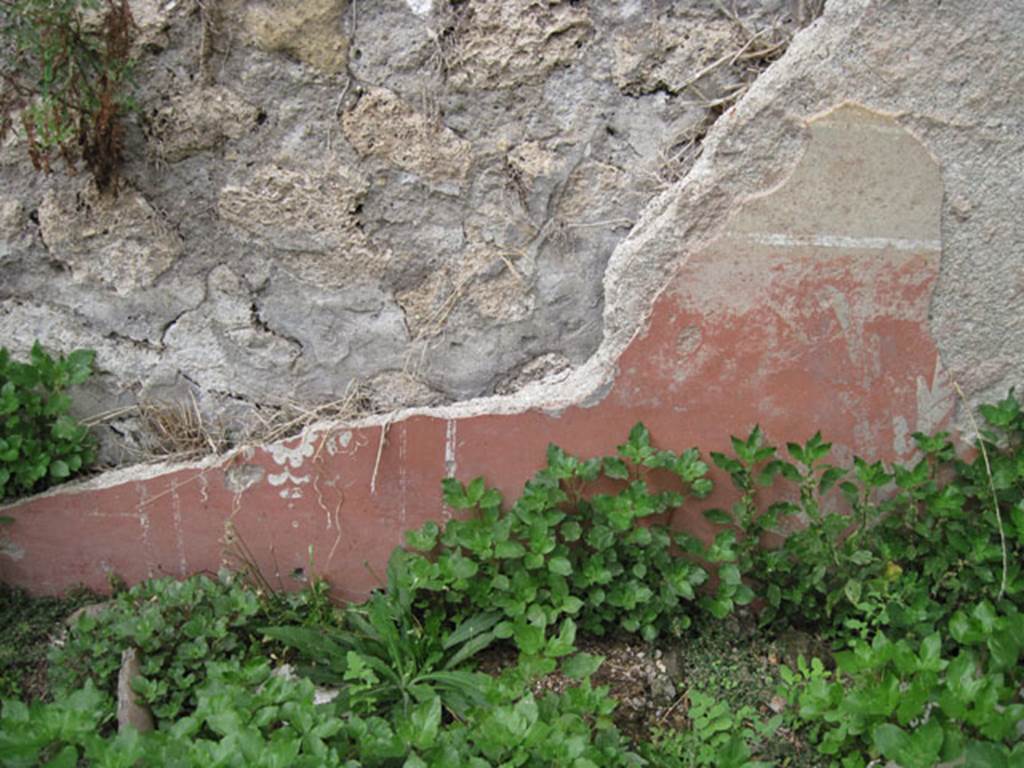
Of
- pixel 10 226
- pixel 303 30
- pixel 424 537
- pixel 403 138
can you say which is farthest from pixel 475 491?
pixel 10 226

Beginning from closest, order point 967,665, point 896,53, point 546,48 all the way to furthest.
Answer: point 967,665, point 896,53, point 546,48

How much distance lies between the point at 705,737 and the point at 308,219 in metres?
1.41

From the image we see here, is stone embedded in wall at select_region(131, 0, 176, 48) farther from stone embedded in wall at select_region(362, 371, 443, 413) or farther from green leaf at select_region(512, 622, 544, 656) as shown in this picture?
green leaf at select_region(512, 622, 544, 656)

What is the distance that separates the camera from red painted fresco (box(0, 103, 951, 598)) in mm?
2139

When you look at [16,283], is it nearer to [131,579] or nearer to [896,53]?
[131,579]

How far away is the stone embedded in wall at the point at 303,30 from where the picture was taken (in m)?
2.13

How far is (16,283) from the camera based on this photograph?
91.2 inches

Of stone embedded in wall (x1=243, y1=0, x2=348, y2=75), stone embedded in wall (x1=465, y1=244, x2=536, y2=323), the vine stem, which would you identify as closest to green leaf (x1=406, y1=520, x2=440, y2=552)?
stone embedded in wall (x1=465, y1=244, x2=536, y2=323)

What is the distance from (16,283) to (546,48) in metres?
1.36

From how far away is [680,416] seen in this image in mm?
2248

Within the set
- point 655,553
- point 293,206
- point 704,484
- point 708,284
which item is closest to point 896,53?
point 708,284

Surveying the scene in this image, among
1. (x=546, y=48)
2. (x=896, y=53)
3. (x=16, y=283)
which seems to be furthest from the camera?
(x=16, y=283)

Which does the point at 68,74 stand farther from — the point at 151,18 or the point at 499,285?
the point at 499,285

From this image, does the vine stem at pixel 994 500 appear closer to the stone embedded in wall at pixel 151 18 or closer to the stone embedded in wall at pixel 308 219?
the stone embedded in wall at pixel 308 219
